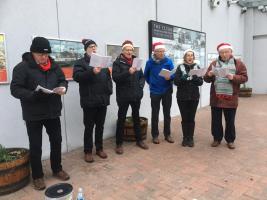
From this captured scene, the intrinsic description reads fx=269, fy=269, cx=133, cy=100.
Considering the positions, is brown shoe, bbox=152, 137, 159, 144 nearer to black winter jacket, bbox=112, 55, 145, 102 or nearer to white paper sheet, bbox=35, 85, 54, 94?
black winter jacket, bbox=112, 55, 145, 102

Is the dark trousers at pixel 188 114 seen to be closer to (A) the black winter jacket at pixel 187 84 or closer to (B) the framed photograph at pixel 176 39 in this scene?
(A) the black winter jacket at pixel 187 84

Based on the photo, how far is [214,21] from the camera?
329 inches

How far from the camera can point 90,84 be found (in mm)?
3564

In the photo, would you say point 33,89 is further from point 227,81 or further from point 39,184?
point 227,81

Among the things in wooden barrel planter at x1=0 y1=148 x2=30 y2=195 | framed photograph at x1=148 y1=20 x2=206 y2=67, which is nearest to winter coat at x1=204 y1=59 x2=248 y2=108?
framed photograph at x1=148 y1=20 x2=206 y2=67

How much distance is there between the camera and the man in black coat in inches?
109

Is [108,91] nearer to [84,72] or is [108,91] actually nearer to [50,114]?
[84,72]

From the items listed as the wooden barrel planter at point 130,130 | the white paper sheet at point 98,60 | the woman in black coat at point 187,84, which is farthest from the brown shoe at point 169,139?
the white paper sheet at point 98,60

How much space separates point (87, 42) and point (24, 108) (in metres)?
1.24

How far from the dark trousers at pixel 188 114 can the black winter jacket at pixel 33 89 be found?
6.87 feet

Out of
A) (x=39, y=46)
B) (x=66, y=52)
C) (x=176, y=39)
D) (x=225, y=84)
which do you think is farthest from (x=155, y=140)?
(x=176, y=39)

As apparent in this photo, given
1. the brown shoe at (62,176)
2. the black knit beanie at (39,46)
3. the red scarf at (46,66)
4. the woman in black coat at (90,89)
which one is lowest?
the brown shoe at (62,176)

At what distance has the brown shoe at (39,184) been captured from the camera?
297cm

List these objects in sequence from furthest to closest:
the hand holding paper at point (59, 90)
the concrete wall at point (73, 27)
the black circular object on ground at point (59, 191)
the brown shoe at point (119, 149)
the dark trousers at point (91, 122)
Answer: the brown shoe at point (119, 149)
the dark trousers at point (91, 122)
the concrete wall at point (73, 27)
the hand holding paper at point (59, 90)
the black circular object on ground at point (59, 191)
